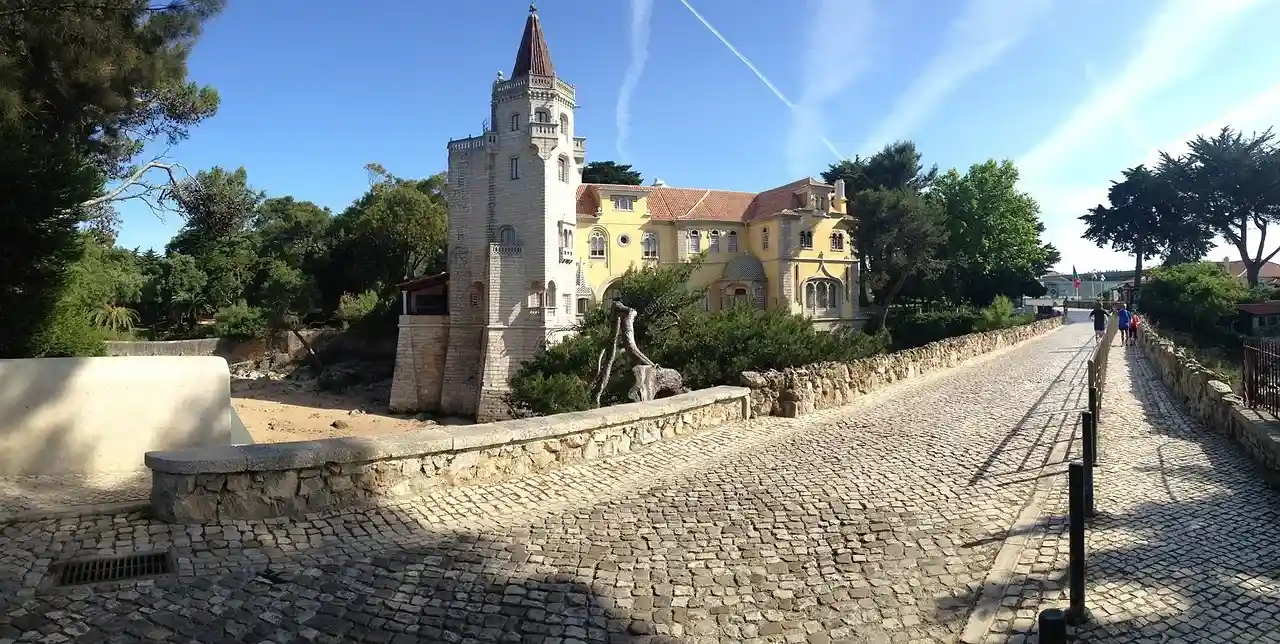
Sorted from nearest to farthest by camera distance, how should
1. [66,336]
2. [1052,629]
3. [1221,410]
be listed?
[1052,629]
[1221,410]
[66,336]

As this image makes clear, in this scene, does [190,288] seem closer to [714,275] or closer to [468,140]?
[468,140]

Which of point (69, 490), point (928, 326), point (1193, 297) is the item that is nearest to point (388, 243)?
point (928, 326)

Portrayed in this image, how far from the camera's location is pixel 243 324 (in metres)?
38.0

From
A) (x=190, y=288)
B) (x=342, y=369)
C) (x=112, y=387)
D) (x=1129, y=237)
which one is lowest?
(x=342, y=369)

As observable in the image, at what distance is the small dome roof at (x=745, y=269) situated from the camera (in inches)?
1596

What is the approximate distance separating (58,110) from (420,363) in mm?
19280

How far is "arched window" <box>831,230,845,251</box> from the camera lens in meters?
42.0

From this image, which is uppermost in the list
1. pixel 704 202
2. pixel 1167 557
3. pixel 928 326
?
pixel 704 202

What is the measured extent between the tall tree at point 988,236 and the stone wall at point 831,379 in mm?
29425

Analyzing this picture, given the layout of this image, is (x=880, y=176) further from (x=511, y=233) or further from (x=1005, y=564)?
(x=1005, y=564)

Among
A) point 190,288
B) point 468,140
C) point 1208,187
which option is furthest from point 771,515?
point 1208,187

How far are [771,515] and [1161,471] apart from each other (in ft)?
15.2

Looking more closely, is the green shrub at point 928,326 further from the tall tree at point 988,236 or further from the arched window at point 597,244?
the arched window at point 597,244

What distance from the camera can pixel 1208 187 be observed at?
4841 cm
